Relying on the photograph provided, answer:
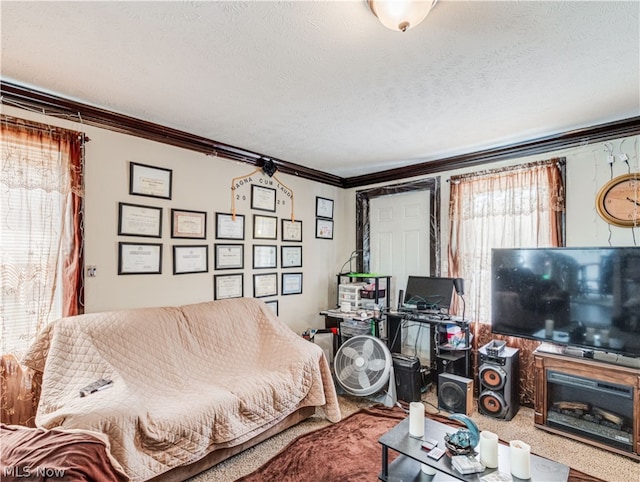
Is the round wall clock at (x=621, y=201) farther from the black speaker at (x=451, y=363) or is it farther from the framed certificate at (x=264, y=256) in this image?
the framed certificate at (x=264, y=256)

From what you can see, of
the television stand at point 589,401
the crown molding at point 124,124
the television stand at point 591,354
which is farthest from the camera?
the television stand at point 591,354

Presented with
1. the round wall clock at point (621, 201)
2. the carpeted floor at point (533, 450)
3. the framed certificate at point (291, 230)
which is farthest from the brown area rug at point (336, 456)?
the framed certificate at point (291, 230)

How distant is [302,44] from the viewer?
5.67 feet

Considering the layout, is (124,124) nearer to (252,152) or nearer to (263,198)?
(252,152)

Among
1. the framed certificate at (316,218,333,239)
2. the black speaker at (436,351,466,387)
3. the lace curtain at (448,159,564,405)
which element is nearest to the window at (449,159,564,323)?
the lace curtain at (448,159,564,405)

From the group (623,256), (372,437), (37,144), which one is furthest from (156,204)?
(623,256)

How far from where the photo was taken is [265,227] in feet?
12.2

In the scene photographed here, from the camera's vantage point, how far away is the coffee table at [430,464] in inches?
62.6

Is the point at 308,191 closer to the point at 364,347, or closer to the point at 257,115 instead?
the point at 257,115

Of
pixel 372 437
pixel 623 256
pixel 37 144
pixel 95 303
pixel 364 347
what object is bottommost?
pixel 372 437

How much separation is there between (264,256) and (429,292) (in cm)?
181

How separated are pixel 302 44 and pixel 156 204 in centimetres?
187

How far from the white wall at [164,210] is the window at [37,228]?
10 centimetres

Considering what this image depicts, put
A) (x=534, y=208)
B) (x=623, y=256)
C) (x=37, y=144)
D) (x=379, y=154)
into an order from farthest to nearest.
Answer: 1. (x=379, y=154)
2. (x=534, y=208)
3. (x=623, y=256)
4. (x=37, y=144)
